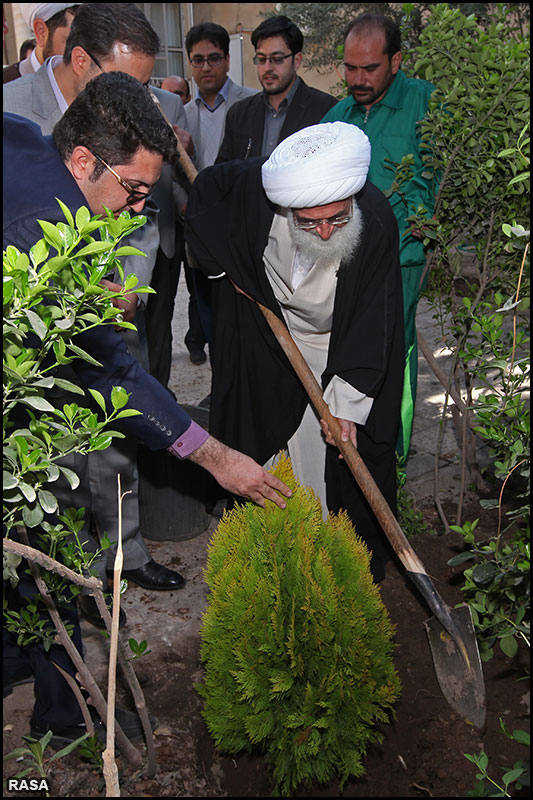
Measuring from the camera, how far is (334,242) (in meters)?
3.19

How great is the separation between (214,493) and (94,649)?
117 cm

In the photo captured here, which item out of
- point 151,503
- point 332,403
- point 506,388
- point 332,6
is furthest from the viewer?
point 332,6

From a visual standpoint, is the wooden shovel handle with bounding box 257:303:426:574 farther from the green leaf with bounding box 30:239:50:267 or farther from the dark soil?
the green leaf with bounding box 30:239:50:267

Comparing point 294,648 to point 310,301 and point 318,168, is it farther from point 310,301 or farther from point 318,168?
point 318,168

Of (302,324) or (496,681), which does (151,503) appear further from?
(496,681)

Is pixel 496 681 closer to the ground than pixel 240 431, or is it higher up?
closer to the ground

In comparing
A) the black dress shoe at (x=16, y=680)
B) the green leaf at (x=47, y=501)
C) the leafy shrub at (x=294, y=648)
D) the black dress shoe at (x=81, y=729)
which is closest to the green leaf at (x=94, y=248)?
the green leaf at (x=47, y=501)

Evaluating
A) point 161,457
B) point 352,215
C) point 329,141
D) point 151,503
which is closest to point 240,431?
point 161,457

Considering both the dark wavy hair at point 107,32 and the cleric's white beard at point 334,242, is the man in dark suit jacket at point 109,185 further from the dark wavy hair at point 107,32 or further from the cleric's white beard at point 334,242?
the cleric's white beard at point 334,242

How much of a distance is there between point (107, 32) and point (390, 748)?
3.03 m

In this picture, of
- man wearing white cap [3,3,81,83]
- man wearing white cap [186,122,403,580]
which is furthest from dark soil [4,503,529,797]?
man wearing white cap [3,3,81,83]

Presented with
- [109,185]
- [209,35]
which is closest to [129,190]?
[109,185]

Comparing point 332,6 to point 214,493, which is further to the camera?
point 332,6

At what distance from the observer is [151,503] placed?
4184 mm
